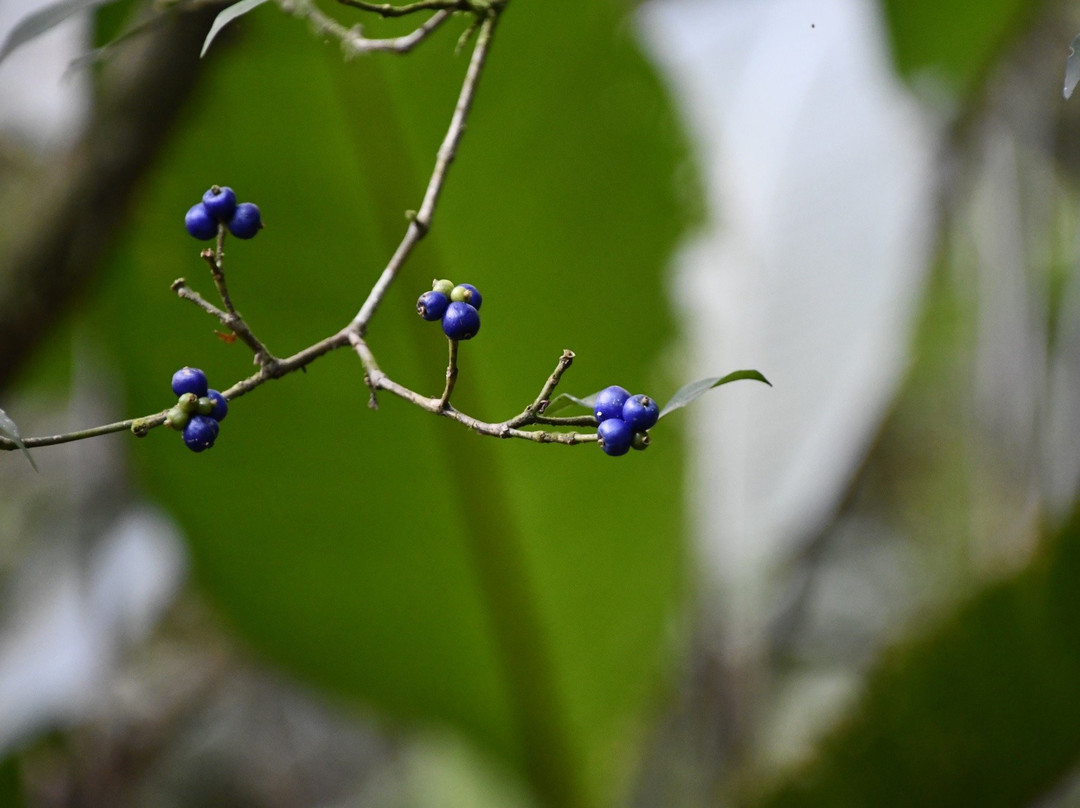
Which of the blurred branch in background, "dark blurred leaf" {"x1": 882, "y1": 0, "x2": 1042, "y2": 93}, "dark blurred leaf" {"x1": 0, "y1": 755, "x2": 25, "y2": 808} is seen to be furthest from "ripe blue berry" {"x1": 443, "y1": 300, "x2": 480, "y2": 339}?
"dark blurred leaf" {"x1": 882, "y1": 0, "x2": 1042, "y2": 93}

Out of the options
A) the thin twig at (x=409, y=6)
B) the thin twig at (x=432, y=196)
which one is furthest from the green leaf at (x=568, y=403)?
the thin twig at (x=409, y=6)

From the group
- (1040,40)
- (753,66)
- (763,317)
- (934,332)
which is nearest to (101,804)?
(763,317)

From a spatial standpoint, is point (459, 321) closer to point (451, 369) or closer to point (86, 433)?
point (451, 369)

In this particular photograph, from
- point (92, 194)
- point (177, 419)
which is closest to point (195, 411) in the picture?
point (177, 419)

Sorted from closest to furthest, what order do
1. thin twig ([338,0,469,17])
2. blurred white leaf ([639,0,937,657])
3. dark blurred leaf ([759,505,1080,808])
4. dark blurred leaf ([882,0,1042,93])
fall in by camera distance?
thin twig ([338,0,469,17]) → dark blurred leaf ([759,505,1080,808]) → dark blurred leaf ([882,0,1042,93]) → blurred white leaf ([639,0,937,657])

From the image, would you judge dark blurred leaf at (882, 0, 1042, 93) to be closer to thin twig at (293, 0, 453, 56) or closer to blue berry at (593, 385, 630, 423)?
thin twig at (293, 0, 453, 56)

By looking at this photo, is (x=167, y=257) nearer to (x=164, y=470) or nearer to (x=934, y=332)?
(x=164, y=470)
